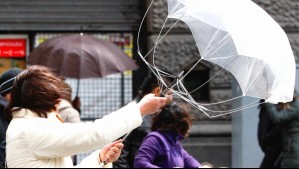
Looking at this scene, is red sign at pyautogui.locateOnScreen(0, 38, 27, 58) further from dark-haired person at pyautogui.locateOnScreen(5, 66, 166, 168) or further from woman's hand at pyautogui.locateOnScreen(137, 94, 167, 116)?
woman's hand at pyautogui.locateOnScreen(137, 94, 167, 116)

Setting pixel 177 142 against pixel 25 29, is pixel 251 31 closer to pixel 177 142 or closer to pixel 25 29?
pixel 177 142

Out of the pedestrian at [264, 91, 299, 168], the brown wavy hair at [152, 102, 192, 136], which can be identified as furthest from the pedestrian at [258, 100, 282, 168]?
the brown wavy hair at [152, 102, 192, 136]

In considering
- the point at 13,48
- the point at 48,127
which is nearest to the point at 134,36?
the point at 13,48

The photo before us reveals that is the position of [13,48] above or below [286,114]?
above

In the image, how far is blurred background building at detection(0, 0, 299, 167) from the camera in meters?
8.99

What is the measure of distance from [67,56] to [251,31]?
4176 millimetres

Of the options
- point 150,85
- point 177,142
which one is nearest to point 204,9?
point 177,142

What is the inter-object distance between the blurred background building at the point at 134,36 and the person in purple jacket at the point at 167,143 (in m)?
3.42

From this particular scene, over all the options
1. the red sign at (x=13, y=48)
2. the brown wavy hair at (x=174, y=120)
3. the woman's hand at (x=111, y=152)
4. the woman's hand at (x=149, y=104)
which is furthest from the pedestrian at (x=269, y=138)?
the woman's hand at (x=149, y=104)

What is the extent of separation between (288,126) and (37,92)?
15.6ft

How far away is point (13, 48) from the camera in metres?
9.05

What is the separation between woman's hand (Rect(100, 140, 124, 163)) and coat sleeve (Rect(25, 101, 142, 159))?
310 millimetres

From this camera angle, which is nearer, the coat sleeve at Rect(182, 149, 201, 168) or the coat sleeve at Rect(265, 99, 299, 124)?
the coat sleeve at Rect(182, 149, 201, 168)

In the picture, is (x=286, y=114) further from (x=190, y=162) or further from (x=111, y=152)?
(x=111, y=152)
